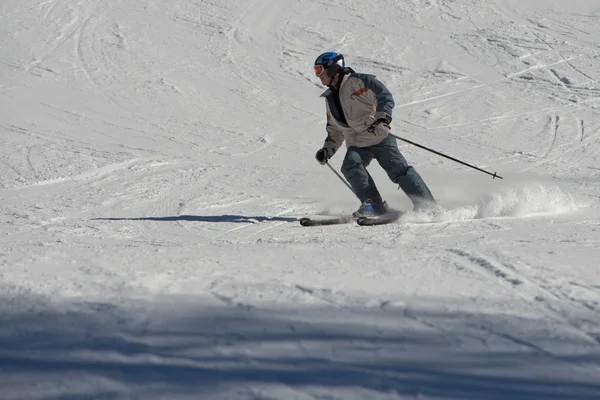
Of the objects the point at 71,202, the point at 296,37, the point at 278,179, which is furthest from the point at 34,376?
the point at 296,37

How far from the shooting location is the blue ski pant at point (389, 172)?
746 centimetres

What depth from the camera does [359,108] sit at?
7.39 metres

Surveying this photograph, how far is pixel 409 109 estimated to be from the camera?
41.1 feet

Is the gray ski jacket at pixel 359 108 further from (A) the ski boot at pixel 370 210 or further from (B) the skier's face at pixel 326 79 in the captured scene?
(A) the ski boot at pixel 370 210

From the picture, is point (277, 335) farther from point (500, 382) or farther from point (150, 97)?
point (150, 97)

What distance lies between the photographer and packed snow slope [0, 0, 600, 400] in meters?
2.88

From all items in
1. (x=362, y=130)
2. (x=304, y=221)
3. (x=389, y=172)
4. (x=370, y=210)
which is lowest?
(x=304, y=221)

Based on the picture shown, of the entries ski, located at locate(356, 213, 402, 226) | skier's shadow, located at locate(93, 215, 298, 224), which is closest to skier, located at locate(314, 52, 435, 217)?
ski, located at locate(356, 213, 402, 226)

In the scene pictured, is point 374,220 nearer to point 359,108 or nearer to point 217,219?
point 359,108

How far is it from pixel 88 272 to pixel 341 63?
13.2 feet

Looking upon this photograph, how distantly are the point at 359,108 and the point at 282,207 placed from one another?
1.45 meters

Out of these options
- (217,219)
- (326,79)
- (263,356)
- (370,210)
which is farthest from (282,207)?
(263,356)

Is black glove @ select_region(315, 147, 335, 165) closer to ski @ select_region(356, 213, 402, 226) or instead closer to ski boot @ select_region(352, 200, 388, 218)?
ski boot @ select_region(352, 200, 388, 218)

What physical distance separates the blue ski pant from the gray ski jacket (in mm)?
90
